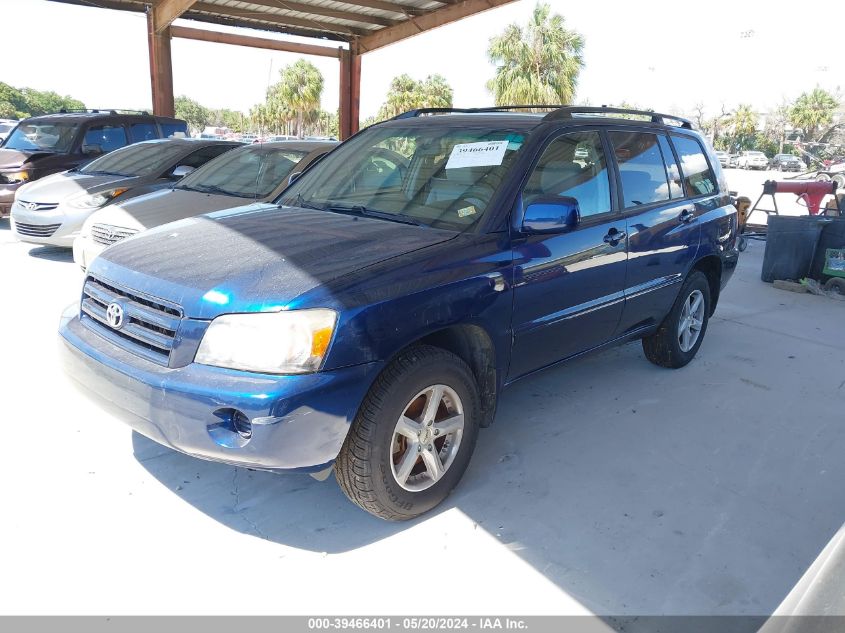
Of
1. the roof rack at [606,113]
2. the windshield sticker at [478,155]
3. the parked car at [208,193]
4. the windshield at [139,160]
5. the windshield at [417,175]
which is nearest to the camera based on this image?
the windshield at [417,175]

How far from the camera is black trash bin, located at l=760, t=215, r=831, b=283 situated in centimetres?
788

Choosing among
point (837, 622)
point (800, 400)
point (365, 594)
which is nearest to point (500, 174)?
point (365, 594)

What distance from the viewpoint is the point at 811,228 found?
309 inches

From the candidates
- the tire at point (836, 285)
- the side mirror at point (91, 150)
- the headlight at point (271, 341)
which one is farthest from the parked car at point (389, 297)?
the side mirror at point (91, 150)

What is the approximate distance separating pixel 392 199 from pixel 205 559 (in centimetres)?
196

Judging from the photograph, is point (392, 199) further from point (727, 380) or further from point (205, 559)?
point (727, 380)

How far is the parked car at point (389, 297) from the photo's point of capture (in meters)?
2.42

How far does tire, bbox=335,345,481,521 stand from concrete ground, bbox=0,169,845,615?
169 mm

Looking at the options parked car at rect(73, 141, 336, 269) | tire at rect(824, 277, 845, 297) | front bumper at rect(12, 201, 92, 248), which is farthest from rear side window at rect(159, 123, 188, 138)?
tire at rect(824, 277, 845, 297)

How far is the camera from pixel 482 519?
2.95 m

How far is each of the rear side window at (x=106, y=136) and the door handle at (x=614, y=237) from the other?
29.0ft

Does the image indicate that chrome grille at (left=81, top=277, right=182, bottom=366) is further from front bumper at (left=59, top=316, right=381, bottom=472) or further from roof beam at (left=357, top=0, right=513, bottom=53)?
roof beam at (left=357, top=0, right=513, bottom=53)

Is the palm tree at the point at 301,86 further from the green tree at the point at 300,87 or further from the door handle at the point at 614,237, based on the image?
the door handle at the point at 614,237

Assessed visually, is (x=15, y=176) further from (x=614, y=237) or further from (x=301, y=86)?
(x=301, y=86)
